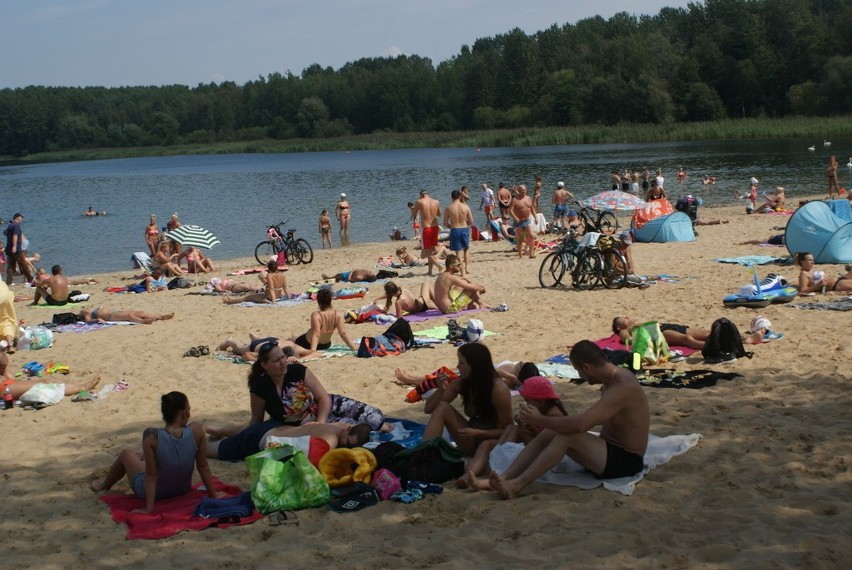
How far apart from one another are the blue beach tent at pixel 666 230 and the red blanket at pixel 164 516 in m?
14.0

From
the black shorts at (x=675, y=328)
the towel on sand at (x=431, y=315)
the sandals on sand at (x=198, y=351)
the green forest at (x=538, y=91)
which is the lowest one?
the towel on sand at (x=431, y=315)

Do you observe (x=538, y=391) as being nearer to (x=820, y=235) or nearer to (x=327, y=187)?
(x=820, y=235)

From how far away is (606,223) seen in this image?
21750mm

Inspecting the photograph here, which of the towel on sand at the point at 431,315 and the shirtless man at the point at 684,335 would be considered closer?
the shirtless man at the point at 684,335

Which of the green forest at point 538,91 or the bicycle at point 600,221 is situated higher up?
the green forest at point 538,91

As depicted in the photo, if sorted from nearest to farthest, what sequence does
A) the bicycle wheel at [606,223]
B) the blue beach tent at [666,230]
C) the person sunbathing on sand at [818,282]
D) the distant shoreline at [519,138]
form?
the person sunbathing on sand at [818,282]
the blue beach tent at [666,230]
the bicycle wheel at [606,223]
the distant shoreline at [519,138]

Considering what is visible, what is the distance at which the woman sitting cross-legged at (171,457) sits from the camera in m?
5.45

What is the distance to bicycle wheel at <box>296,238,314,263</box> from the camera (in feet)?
64.3

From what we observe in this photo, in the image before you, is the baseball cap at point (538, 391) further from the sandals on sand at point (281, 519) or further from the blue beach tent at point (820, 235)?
the blue beach tent at point (820, 235)

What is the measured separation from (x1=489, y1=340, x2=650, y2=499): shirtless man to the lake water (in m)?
19.1

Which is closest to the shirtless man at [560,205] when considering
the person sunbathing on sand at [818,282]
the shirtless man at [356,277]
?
the shirtless man at [356,277]

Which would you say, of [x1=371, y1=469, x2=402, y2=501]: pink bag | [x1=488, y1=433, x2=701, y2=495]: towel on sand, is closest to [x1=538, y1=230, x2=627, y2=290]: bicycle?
[x1=488, y1=433, x2=701, y2=495]: towel on sand

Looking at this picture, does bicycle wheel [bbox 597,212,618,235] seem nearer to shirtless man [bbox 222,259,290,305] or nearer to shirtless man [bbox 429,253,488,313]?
shirtless man [bbox 222,259,290,305]

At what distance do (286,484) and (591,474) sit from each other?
179cm
